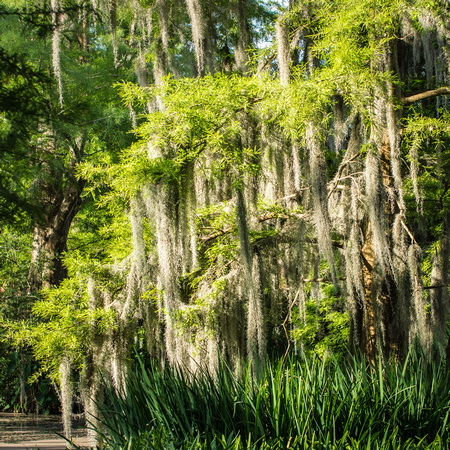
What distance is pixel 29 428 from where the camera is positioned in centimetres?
1194

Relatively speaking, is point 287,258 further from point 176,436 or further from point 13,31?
point 13,31

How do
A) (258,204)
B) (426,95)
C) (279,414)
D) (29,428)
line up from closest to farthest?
(279,414) < (258,204) < (426,95) < (29,428)

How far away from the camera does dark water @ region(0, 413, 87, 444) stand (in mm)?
10742

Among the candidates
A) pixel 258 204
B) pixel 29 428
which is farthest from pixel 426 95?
pixel 29 428

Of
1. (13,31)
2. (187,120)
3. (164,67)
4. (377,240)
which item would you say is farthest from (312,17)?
(13,31)

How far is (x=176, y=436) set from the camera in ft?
11.8

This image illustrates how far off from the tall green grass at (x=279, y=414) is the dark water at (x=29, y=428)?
23.1ft

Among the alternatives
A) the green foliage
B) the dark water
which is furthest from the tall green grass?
the dark water

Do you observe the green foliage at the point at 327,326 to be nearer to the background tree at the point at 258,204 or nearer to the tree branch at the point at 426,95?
the background tree at the point at 258,204

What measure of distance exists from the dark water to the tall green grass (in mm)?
7029

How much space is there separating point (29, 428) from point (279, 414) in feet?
34.7

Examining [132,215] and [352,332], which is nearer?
[132,215]

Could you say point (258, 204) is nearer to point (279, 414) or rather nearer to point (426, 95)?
point (426, 95)

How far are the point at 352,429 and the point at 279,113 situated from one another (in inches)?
143
